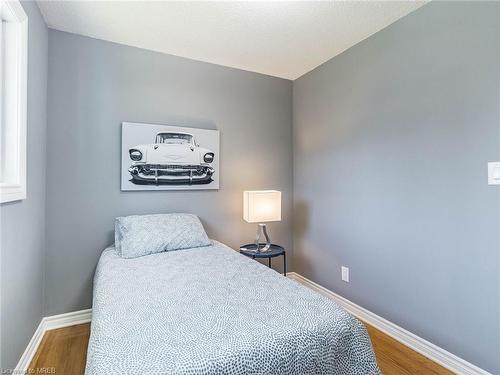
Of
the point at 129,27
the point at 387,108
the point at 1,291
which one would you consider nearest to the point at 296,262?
the point at 387,108

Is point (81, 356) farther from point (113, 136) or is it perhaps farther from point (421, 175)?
point (421, 175)

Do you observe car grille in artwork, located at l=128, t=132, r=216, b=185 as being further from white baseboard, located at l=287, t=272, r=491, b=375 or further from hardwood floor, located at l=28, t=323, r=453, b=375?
white baseboard, located at l=287, t=272, r=491, b=375

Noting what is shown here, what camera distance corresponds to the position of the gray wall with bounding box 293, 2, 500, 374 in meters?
1.58

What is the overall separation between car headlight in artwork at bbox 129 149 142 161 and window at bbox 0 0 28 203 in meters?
0.85

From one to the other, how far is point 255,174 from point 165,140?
999 millimetres

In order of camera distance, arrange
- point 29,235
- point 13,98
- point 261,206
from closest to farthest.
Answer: point 13,98, point 29,235, point 261,206

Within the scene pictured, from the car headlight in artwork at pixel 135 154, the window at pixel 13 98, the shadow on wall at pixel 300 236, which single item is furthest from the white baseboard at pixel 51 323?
the shadow on wall at pixel 300 236

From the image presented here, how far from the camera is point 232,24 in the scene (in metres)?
2.09

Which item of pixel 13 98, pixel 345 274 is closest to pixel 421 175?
pixel 345 274

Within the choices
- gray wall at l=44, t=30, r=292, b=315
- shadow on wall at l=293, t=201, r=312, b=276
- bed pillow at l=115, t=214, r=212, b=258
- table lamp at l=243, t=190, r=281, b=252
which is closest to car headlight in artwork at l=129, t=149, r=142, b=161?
gray wall at l=44, t=30, r=292, b=315

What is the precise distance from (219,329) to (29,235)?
1.51 m

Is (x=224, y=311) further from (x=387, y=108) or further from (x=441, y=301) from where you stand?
(x=387, y=108)

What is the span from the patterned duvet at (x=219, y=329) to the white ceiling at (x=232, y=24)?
180cm

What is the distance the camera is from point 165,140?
2.51 meters
